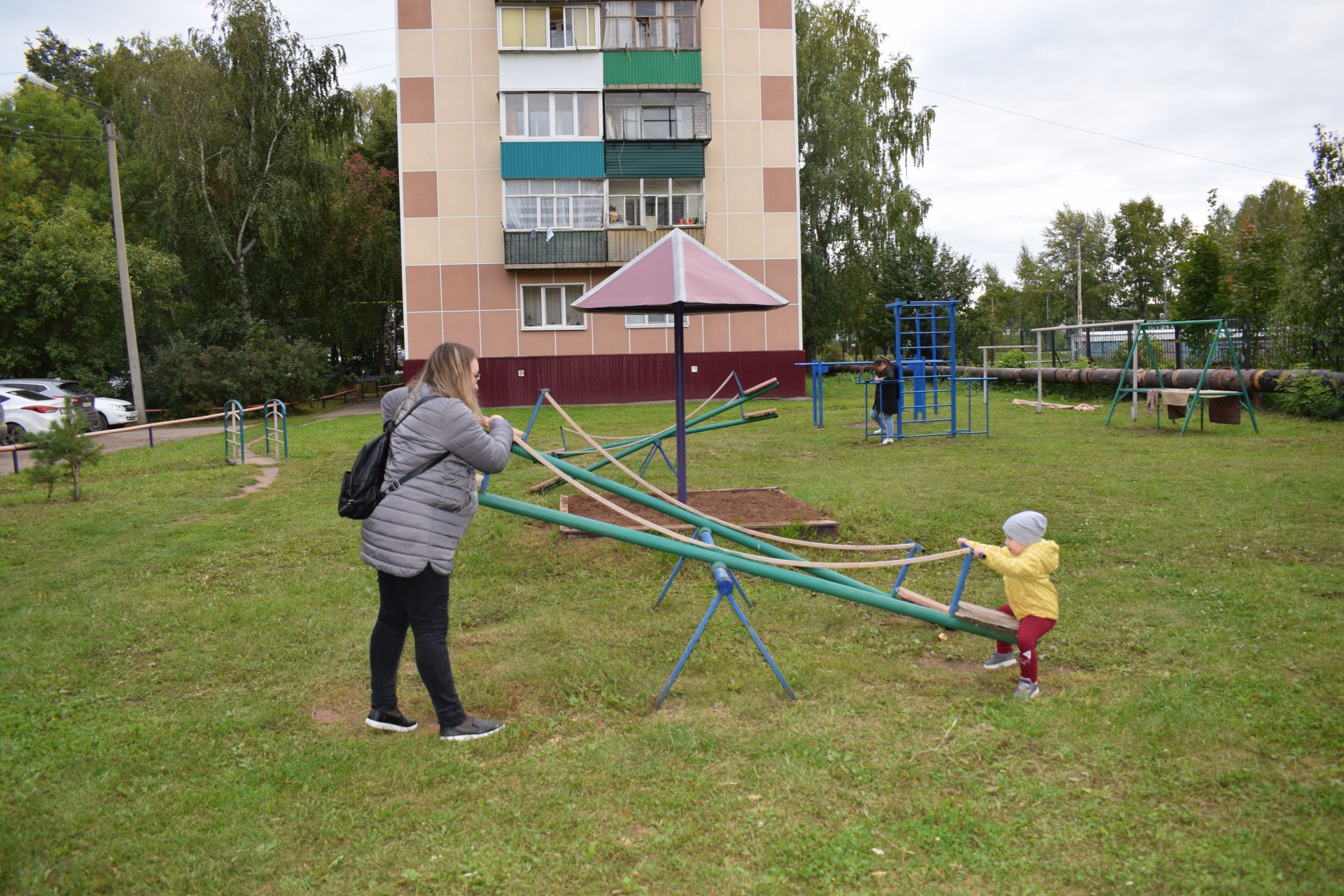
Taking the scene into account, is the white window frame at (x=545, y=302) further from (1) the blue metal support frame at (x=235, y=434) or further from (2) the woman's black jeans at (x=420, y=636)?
(2) the woman's black jeans at (x=420, y=636)

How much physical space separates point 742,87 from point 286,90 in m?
15.2

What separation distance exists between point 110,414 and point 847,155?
2470cm

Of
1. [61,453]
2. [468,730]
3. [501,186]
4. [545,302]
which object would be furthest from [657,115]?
[468,730]

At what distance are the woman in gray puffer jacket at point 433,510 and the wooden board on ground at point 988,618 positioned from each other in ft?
7.80

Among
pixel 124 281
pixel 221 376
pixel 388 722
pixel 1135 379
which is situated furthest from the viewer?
pixel 221 376

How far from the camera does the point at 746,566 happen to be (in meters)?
5.07

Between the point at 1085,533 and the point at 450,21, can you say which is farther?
the point at 450,21

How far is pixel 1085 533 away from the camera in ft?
27.9

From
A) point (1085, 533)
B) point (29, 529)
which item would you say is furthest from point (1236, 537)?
point (29, 529)

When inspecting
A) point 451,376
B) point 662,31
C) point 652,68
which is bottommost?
point 451,376

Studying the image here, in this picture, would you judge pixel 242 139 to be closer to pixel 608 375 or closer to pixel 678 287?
pixel 608 375

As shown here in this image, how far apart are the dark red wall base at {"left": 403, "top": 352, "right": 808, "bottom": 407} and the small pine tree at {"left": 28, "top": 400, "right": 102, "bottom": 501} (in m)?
17.2

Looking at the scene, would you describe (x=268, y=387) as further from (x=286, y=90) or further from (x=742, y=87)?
(x=742, y=87)

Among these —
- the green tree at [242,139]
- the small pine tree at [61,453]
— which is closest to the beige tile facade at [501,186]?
the green tree at [242,139]
